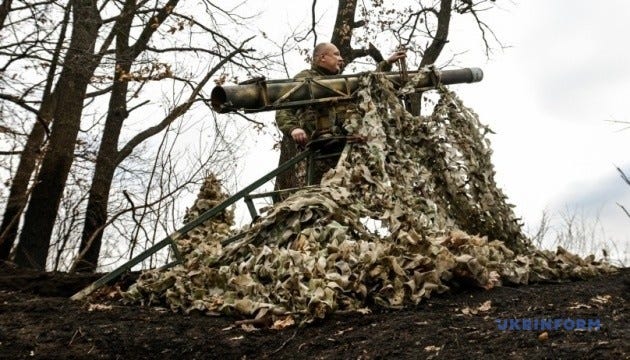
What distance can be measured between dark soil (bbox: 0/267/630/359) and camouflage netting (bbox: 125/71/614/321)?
182mm

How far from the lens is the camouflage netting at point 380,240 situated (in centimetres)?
598

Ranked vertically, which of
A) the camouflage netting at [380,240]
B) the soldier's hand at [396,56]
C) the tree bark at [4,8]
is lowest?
the camouflage netting at [380,240]

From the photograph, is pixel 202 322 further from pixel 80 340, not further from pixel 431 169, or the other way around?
pixel 431 169

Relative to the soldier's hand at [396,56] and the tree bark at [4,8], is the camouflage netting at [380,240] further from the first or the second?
the tree bark at [4,8]

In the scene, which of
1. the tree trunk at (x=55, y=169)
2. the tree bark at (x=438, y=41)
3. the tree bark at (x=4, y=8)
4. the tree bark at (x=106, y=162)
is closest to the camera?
the tree bark at (x=4, y=8)

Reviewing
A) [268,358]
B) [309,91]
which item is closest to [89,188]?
[309,91]

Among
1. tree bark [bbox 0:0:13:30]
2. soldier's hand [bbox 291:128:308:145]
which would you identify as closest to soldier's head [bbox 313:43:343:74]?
soldier's hand [bbox 291:128:308:145]

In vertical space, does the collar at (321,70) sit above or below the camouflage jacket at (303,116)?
above

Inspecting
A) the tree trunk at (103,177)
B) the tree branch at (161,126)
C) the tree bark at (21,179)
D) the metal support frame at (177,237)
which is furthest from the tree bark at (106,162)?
the metal support frame at (177,237)

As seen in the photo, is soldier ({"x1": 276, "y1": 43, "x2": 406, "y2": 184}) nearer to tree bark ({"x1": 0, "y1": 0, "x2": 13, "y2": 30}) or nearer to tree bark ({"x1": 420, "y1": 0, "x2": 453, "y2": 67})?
tree bark ({"x1": 0, "y1": 0, "x2": 13, "y2": 30})

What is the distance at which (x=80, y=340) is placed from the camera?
19.1ft

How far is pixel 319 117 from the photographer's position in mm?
7855

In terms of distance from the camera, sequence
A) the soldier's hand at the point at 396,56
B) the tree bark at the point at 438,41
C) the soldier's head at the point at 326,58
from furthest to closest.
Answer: the tree bark at the point at 438,41
the soldier's head at the point at 326,58
the soldier's hand at the point at 396,56

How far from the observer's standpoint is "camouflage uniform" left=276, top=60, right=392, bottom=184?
7.81 meters
